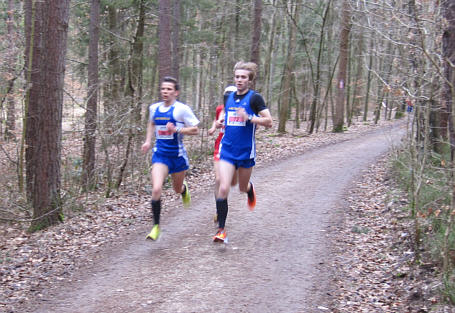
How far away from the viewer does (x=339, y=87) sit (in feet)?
71.9

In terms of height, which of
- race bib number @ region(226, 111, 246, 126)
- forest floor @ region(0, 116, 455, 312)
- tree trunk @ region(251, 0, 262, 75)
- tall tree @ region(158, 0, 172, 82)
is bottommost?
forest floor @ region(0, 116, 455, 312)

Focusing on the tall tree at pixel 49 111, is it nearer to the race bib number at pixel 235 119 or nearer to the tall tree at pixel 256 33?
the race bib number at pixel 235 119

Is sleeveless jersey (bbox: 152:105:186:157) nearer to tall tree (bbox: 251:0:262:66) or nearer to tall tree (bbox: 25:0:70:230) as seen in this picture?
tall tree (bbox: 25:0:70:230)

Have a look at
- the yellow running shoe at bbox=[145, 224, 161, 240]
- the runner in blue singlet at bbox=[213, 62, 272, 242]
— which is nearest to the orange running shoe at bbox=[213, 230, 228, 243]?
the runner in blue singlet at bbox=[213, 62, 272, 242]

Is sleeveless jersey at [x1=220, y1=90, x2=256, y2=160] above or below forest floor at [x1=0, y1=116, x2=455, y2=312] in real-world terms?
above

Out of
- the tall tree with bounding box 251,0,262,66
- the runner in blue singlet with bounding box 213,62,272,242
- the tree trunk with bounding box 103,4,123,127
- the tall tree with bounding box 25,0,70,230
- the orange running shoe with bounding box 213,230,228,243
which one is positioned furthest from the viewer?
the tall tree with bounding box 251,0,262,66

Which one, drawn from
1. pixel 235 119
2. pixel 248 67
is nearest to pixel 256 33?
pixel 248 67

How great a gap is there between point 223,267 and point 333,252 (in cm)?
177

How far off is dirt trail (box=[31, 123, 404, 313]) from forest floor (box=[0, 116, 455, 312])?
140 mm

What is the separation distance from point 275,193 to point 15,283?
579cm

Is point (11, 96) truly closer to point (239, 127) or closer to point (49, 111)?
point (49, 111)

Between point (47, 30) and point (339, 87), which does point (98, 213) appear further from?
point (339, 87)

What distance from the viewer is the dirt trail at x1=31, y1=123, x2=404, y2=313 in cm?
Answer: 481

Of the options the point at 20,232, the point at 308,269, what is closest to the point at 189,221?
the point at 308,269
